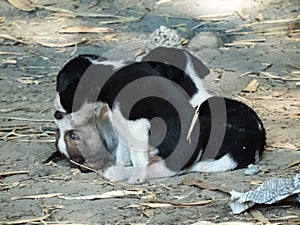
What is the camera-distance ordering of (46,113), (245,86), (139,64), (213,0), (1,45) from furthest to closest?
(213,0)
(1,45)
(245,86)
(46,113)
(139,64)

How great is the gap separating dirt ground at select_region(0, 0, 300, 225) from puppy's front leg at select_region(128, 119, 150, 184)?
8 cm

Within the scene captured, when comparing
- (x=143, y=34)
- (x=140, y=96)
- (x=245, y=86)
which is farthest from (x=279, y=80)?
(x=140, y=96)

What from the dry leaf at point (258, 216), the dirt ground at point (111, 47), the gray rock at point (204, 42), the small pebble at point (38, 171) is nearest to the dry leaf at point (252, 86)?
the dirt ground at point (111, 47)

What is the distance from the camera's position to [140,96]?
4.17m

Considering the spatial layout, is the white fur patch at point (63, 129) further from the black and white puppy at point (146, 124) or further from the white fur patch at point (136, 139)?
the white fur patch at point (136, 139)

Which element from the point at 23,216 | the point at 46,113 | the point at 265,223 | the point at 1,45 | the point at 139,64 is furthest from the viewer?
the point at 1,45

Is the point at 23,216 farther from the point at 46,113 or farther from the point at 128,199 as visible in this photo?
the point at 46,113

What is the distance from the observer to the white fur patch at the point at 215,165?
429cm

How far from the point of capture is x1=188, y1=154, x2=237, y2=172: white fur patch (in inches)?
169

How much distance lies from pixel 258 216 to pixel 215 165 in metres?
0.69

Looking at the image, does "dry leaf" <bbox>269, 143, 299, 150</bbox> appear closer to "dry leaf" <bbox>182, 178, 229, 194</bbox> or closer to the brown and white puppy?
the brown and white puppy

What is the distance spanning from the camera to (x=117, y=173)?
432 cm

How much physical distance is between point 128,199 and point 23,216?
A: 502mm

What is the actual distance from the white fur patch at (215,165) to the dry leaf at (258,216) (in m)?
0.62
